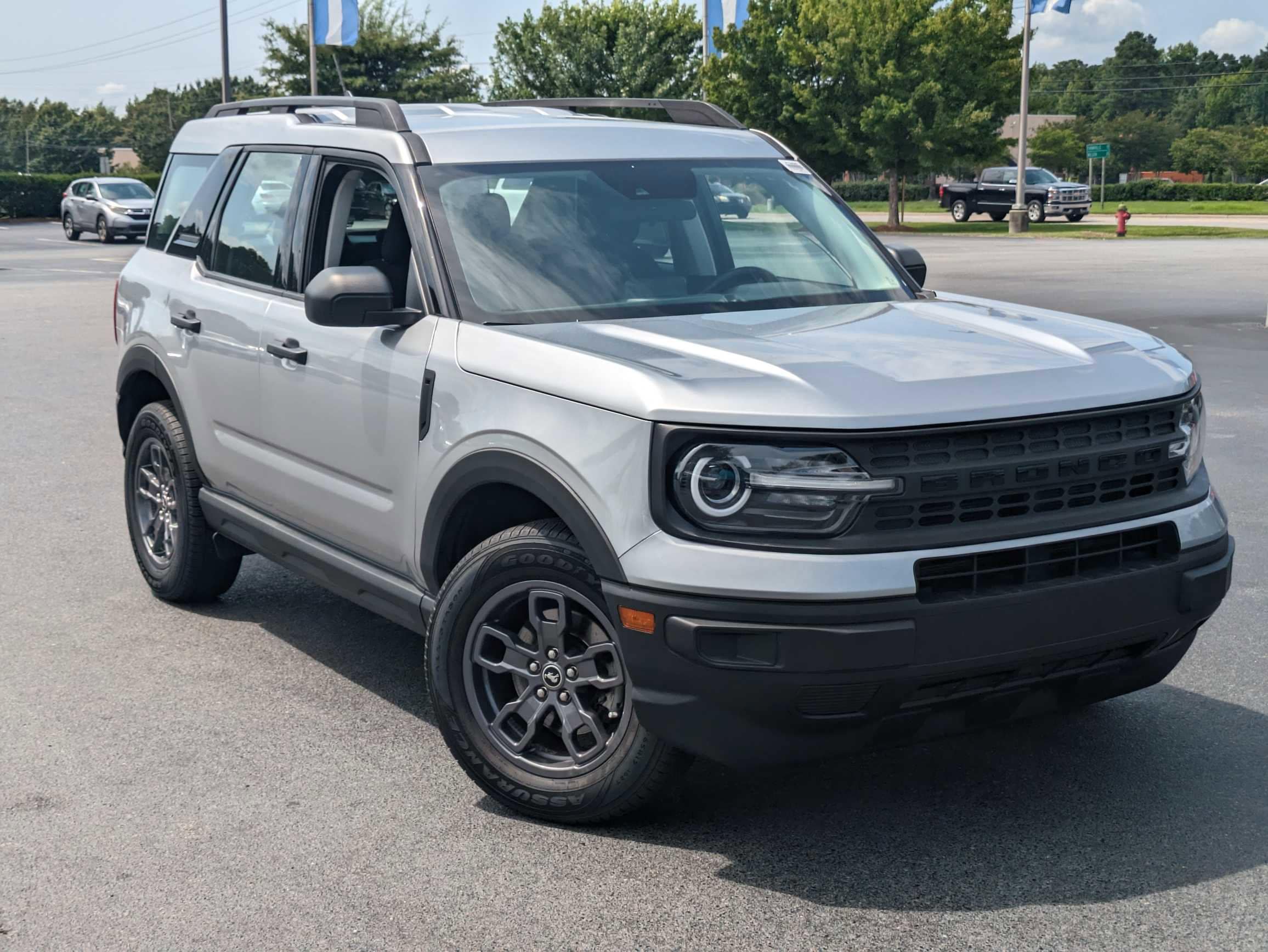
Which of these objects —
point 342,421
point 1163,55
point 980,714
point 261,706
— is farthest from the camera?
point 1163,55

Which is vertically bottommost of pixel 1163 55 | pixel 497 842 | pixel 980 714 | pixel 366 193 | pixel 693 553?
pixel 497 842

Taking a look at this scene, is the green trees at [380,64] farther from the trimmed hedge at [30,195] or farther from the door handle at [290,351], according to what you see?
the door handle at [290,351]

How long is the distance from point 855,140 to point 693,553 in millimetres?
50630

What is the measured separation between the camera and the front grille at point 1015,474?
349cm

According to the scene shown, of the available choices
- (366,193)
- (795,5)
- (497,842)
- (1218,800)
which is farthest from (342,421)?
(795,5)

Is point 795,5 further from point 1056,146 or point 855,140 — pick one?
point 1056,146

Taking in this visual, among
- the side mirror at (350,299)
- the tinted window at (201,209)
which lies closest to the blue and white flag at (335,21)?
the tinted window at (201,209)

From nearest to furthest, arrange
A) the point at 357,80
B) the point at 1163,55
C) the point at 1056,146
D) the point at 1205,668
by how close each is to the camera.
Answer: the point at 1205,668
the point at 357,80
the point at 1056,146
the point at 1163,55

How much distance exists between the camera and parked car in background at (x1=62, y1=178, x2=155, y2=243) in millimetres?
38688

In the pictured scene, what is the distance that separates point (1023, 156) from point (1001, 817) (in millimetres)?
43413

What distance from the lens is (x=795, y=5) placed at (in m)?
54.3

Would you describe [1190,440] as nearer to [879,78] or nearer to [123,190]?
[123,190]

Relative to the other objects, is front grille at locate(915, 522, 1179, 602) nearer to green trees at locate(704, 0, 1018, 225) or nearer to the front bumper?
the front bumper

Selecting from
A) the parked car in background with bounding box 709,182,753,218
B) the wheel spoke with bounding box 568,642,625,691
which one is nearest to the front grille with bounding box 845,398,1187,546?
the wheel spoke with bounding box 568,642,625,691
